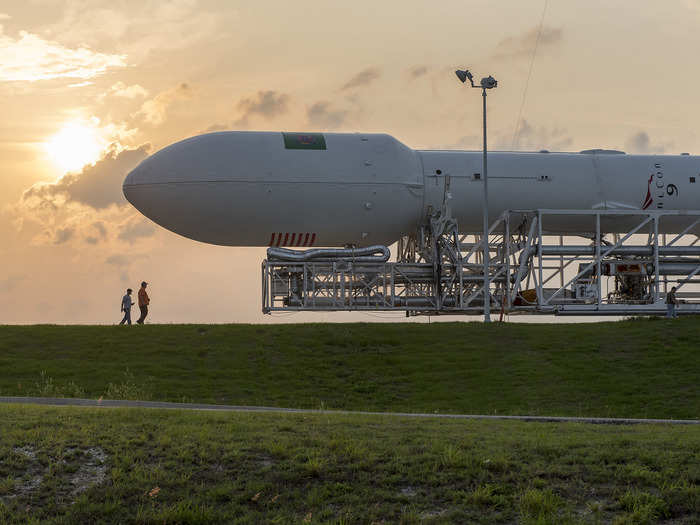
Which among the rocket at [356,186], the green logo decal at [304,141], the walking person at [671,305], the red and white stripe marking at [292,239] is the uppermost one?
the green logo decal at [304,141]

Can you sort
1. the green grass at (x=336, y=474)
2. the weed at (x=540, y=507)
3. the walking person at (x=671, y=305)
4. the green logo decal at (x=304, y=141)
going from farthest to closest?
the walking person at (x=671, y=305), the green logo decal at (x=304, y=141), the green grass at (x=336, y=474), the weed at (x=540, y=507)

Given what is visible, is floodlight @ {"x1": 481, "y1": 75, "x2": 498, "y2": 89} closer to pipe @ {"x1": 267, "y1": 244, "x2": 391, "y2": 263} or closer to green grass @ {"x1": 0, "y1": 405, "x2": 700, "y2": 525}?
pipe @ {"x1": 267, "y1": 244, "x2": 391, "y2": 263}

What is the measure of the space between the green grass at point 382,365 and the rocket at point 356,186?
392 centimetres

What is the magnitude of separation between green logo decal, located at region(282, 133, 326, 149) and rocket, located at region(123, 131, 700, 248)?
35 millimetres

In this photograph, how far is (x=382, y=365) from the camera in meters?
23.2

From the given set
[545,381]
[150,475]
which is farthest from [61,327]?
[150,475]

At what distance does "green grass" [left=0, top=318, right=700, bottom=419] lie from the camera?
20.3m

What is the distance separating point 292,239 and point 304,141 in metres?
3.20

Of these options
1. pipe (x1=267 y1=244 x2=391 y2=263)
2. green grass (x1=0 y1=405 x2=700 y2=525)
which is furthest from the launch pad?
green grass (x1=0 y1=405 x2=700 y2=525)

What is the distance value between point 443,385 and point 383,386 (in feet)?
4.77

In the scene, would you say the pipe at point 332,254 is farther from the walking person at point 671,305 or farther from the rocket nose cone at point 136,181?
the walking person at point 671,305

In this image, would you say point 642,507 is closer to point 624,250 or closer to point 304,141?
point 304,141

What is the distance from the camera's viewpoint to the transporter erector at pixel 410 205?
2798 centimetres

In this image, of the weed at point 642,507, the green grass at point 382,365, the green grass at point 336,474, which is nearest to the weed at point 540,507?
the green grass at point 336,474
